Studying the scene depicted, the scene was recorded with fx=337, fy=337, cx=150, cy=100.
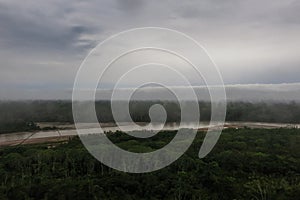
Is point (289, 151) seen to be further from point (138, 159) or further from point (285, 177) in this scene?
point (138, 159)

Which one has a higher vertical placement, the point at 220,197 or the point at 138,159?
the point at 138,159

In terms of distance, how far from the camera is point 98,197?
25.7 feet

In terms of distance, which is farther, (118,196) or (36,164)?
(36,164)

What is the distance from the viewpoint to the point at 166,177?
8.98m

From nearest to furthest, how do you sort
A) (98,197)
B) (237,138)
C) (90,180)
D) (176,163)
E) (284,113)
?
(98,197) → (90,180) → (176,163) → (237,138) → (284,113)

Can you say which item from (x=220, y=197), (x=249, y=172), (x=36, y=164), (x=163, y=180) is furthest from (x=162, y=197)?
(x=36, y=164)

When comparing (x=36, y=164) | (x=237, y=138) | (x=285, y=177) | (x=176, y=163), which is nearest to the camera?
(x=285, y=177)

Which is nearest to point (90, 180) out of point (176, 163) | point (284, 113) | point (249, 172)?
point (176, 163)

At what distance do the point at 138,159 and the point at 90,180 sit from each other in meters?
2.12

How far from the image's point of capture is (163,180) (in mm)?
8875

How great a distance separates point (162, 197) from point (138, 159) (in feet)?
8.62

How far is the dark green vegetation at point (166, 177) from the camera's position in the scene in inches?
317

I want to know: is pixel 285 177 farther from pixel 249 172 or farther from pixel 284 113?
pixel 284 113

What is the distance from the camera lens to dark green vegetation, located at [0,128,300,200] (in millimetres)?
8055
